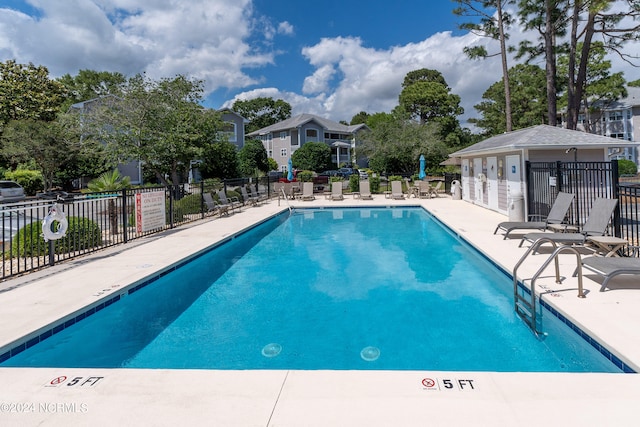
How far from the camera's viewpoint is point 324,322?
521 cm

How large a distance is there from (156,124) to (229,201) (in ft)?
15.4

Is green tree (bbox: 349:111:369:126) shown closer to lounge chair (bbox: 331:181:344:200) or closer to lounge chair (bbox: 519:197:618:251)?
A: lounge chair (bbox: 331:181:344:200)

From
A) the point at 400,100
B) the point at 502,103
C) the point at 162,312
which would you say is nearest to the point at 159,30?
the point at 162,312

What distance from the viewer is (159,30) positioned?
59.8 feet

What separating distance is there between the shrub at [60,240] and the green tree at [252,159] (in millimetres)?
24006

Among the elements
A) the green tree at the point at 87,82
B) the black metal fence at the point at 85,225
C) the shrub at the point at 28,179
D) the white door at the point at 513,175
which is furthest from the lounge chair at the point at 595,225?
the green tree at the point at 87,82

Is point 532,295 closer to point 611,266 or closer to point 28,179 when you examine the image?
point 611,266

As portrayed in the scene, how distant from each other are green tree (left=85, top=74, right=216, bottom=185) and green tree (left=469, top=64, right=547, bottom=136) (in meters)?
23.5

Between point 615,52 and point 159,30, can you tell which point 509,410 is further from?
point 159,30

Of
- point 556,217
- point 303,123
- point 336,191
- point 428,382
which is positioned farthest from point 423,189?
point 303,123

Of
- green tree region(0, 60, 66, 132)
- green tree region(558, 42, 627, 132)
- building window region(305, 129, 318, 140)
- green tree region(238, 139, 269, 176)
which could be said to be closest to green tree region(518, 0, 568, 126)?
green tree region(558, 42, 627, 132)

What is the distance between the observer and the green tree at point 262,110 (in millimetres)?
70562

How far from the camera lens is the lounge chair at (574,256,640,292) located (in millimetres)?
4551

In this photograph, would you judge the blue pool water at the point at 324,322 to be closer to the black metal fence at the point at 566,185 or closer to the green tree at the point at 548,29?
the black metal fence at the point at 566,185
